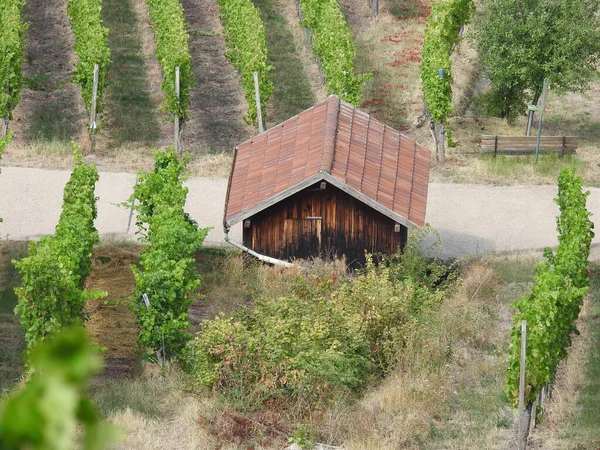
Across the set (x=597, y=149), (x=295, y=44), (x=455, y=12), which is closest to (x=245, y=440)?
(x=597, y=149)

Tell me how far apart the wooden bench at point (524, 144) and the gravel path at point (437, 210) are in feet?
5.39

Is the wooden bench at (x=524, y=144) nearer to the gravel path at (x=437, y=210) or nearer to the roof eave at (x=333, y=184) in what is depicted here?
the gravel path at (x=437, y=210)

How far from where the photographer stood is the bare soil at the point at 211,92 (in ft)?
92.8

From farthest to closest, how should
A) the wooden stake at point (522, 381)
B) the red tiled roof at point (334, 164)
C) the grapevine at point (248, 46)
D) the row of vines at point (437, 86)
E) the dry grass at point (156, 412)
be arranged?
the grapevine at point (248, 46)
the row of vines at point (437, 86)
the red tiled roof at point (334, 164)
the dry grass at point (156, 412)
the wooden stake at point (522, 381)

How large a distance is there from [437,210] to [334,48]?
7309 millimetres

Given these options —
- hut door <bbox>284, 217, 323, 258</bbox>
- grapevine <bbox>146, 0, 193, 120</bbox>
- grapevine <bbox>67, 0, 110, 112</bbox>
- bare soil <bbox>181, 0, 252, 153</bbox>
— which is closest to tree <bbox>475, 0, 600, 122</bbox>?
bare soil <bbox>181, 0, 252, 153</bbox>

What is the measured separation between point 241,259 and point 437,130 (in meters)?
8.53

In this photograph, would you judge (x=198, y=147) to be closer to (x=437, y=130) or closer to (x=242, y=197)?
(x=437, y=130)

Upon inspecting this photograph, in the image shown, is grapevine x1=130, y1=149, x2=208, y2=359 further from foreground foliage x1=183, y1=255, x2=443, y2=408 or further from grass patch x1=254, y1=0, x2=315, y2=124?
grass patch x1=254, y1=0, x2=315, y2=124

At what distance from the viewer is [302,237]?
19.0 meters

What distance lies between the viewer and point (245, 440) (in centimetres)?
1240

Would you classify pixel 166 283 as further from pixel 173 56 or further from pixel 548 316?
pixel 173 56

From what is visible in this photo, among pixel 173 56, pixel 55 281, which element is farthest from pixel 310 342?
pixel 173 56

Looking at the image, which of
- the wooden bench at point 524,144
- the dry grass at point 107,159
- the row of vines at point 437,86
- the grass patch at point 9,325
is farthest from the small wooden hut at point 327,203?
the wooden bench at point 524,144
